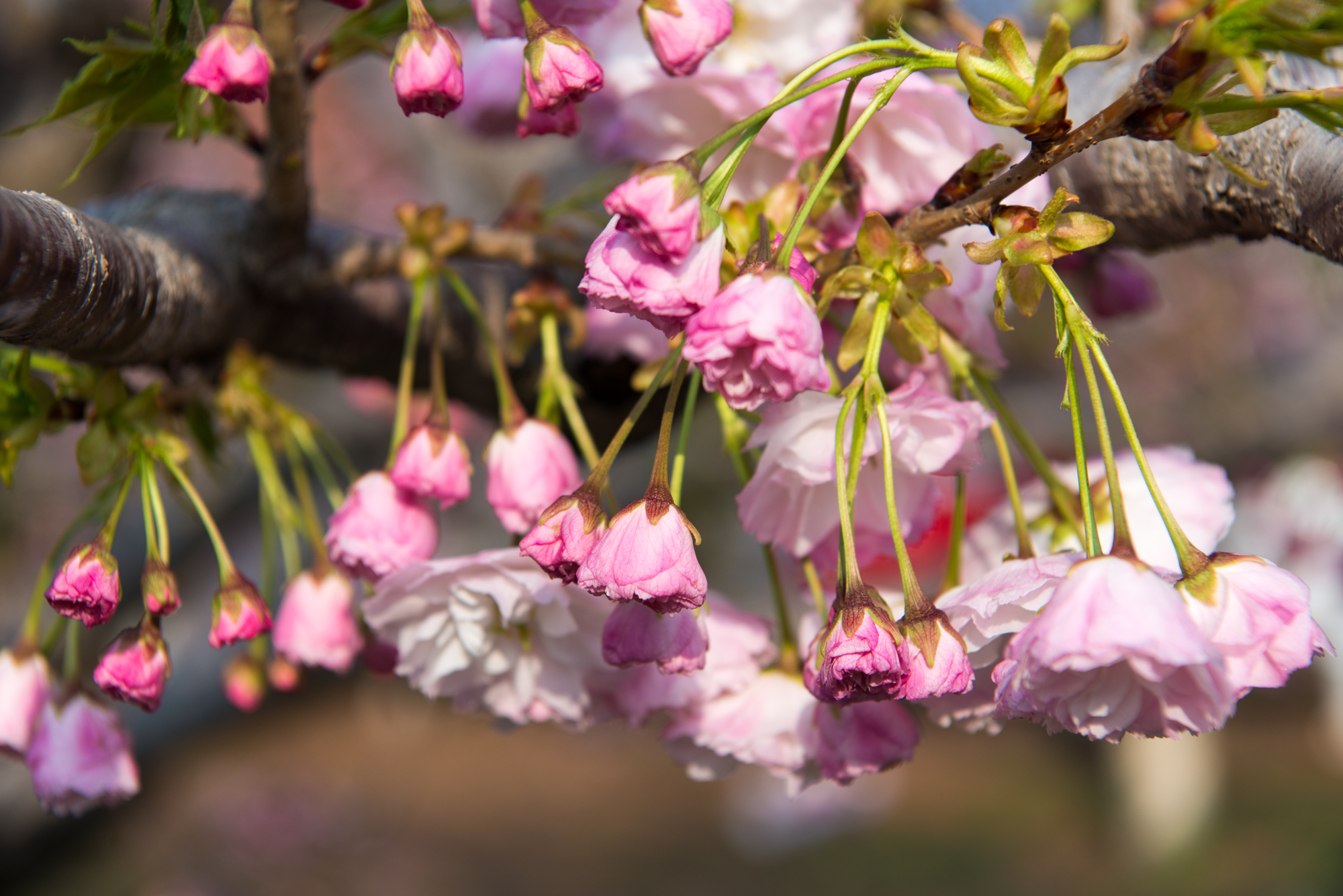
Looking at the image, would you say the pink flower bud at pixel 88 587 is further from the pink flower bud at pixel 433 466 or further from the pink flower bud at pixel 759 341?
the pink flower bud at pixel 759 341

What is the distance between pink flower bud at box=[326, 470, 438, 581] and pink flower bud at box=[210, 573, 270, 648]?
0.08 m

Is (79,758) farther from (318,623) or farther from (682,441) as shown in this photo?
(682,441)

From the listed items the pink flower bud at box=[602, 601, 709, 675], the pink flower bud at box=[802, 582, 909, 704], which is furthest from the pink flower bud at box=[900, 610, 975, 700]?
the pink flower bud at box=[602, 601, 709, 675]

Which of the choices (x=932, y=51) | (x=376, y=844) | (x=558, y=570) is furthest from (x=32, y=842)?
(x=932, y=51)

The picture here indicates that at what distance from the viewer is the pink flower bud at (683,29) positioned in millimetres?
446

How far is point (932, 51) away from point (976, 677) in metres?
0.31

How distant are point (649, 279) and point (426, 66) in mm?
202

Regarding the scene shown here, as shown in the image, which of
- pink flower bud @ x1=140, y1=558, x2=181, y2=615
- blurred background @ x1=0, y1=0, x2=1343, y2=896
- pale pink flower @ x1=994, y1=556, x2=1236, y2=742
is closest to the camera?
pale pink flower @ x1=994, y1=556, x2=1236, y2=742

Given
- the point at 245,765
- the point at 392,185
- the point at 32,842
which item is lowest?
the point at 245,765

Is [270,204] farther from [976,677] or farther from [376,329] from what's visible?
[976,677]

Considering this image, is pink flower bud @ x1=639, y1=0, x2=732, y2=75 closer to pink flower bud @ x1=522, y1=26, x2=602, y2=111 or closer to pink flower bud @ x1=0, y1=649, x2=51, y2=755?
pink flower bud @ x1=522, y1=26, x2=602, y2=111

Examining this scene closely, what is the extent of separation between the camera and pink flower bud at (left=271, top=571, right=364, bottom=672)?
640 millimetres

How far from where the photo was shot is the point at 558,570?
41cm

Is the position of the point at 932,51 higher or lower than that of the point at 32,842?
higher
